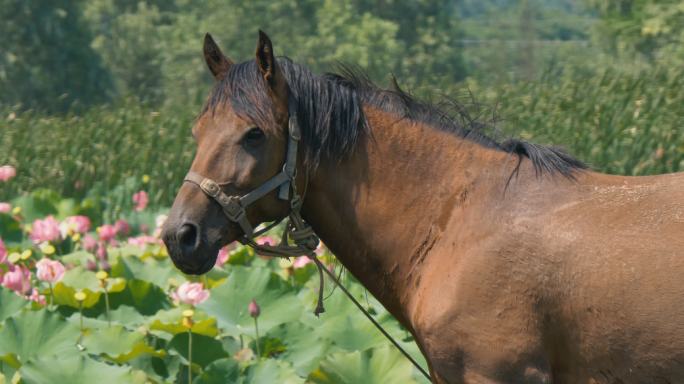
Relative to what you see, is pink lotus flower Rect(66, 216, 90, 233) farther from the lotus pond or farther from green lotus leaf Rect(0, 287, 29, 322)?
green lotus leaf Rect(0, 287, 29, 322)

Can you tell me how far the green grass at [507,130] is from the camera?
650 centimetres

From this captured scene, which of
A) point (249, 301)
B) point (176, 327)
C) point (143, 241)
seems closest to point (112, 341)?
point (176, 327)

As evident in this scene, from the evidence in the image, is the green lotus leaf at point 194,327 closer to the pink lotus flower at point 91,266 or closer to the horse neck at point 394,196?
the pink lotus flower at point 91,266

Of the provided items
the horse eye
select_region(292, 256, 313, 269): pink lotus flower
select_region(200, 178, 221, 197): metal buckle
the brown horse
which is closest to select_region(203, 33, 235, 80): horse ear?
the brown horse

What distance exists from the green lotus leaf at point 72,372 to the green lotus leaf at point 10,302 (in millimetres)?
960

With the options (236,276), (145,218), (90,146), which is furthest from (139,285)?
(90,146)

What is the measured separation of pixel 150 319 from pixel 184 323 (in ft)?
2.46

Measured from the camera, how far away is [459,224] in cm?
244

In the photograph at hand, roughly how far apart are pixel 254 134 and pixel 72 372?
180 centimetres

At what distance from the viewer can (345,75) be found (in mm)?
2793

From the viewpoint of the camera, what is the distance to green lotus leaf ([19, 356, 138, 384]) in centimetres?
333

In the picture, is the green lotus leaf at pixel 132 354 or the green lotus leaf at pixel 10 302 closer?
the green lotus leaf at pixel 132 354

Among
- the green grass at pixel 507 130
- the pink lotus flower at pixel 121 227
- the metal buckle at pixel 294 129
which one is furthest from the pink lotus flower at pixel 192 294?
the green grass at pixel 507 130

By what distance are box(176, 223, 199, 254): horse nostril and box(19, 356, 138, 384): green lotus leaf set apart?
1.33 metres
